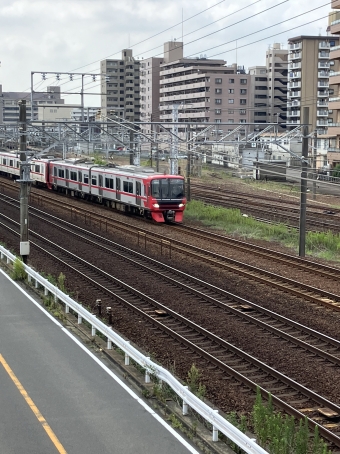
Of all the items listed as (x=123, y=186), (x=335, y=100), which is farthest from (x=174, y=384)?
(x=335, y=100)

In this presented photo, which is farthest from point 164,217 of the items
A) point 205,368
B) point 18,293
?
point 205,368

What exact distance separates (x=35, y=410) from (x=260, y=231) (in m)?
19.7

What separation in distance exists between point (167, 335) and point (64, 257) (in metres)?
9.22

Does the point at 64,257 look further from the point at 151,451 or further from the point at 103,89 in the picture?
the point at 103,89

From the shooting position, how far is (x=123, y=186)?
3281 centimetres

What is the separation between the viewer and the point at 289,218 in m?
32.1

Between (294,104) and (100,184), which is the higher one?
(294,104)

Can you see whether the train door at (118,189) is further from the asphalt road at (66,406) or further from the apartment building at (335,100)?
the apartment building at (335,100)

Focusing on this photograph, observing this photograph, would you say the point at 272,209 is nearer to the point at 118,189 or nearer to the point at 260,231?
the point at 118,189

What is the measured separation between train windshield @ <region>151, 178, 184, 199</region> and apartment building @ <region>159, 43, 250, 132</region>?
57.1m

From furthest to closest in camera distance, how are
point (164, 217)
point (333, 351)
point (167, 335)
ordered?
point (164, 217) → point (167, 335) → point (333, 351)

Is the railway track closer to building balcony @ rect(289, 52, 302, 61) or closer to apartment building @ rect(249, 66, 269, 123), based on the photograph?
building balcony @ rect(289, 52, 302, 61)

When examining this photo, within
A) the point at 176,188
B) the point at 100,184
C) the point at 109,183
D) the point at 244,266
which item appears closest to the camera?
the point at 244,266

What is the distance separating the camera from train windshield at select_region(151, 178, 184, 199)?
29.6 metres
